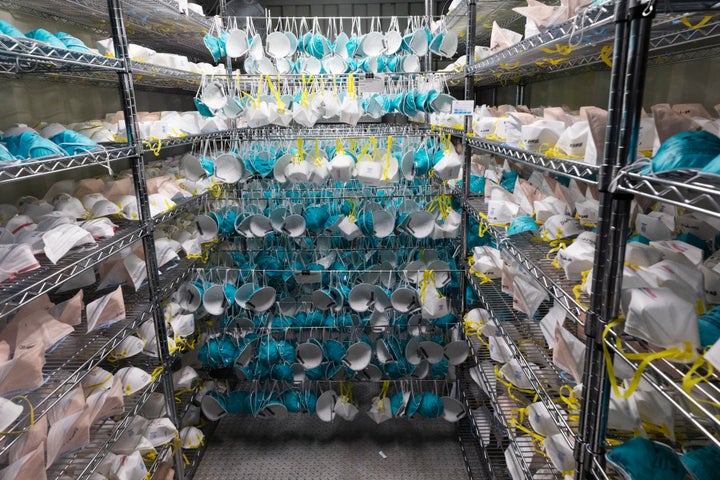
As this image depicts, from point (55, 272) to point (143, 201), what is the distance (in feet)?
2.36

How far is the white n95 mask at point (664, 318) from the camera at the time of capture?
0.95 m

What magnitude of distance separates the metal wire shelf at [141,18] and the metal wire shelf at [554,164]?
1.73 meters

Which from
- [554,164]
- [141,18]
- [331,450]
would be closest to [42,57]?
[141,18]

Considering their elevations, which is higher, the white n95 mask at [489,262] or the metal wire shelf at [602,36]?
the metal wire shelf at [602,36]

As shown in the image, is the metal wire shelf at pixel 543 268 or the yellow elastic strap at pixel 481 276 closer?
the metal wire shelf at pixel 543 268

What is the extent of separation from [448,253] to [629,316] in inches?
86.0

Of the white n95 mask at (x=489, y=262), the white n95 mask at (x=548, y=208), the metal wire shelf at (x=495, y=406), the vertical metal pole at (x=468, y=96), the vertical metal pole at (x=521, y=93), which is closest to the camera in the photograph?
the white n95 mask at (x=548, y=208)

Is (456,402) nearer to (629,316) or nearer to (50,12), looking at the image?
(629,316)

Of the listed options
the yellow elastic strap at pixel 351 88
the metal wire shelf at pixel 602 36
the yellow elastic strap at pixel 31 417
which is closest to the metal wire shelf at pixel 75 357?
the yellow elastic strap at pixel 31 417

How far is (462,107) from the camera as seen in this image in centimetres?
237

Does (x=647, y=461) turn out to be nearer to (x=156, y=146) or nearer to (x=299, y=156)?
(x=299, y=156)

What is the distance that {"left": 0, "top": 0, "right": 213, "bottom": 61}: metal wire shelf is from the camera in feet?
7.13

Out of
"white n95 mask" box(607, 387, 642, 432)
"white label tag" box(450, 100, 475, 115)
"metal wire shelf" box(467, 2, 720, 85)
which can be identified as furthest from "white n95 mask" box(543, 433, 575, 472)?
"white label tag" box(450, 100, 475, 115)

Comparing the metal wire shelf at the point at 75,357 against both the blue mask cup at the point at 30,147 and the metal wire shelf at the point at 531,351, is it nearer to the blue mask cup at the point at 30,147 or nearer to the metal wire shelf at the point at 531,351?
the blue mask cup at the point at 30,147
